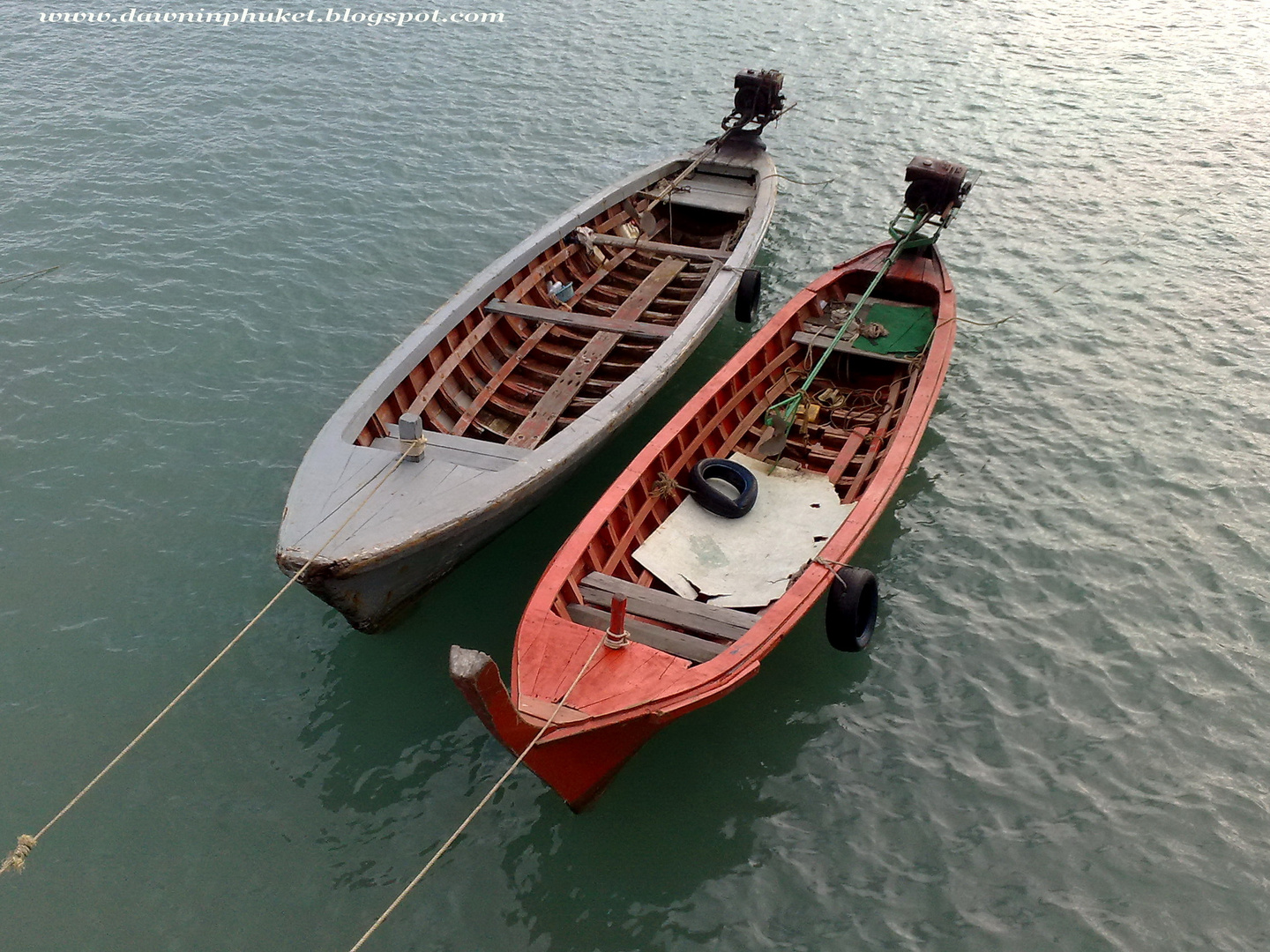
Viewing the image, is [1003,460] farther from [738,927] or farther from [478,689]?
[478,689]

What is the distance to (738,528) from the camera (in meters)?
10.9

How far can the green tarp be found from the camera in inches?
547

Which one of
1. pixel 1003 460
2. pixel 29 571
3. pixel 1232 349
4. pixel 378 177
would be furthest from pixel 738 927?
pixel 378 177

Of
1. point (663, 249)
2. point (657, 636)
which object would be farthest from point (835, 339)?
point (657, 636)

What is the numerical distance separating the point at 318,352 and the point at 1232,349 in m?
15.7

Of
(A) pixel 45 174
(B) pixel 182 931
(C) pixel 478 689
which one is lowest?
(B) pixel 182 931

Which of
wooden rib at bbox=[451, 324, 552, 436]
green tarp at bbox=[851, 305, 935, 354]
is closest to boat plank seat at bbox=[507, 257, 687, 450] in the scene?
wooden rib at bbox=[451, 324, 552, 436]

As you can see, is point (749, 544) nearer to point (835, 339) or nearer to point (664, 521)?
point (664, 521)

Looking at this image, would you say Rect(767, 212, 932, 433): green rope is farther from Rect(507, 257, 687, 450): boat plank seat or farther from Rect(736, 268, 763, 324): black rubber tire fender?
Rect(507, 257, 687, 450): boat plank seat

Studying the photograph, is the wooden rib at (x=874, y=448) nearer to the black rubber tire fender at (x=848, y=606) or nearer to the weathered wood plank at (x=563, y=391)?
the black rubber tire fender at (x=848, y=606)

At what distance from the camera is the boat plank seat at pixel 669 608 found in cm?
908

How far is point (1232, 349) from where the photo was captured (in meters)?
15.9

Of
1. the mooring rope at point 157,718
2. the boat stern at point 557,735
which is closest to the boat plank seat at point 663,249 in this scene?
the mooring rope at point 157,718

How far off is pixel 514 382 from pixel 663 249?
4.32 meters
